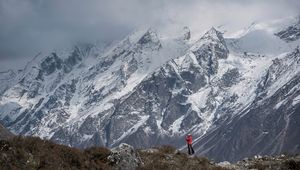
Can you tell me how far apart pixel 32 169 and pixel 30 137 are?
3.09 meters

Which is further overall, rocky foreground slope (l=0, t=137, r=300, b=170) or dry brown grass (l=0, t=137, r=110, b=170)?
rocky foreground slope (l=0, t=137, r=300, b=170)

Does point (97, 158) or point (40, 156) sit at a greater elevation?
point (40, 156)

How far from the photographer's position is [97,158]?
3681cm

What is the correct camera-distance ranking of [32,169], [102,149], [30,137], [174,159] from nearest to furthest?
[32,169]
[30,137]
[102,149]
[174,159]

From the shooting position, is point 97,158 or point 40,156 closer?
point 40,156

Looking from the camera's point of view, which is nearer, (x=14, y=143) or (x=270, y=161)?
(x=14, y=143)

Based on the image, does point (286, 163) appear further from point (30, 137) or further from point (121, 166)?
point (30, 137)

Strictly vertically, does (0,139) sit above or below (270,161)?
above

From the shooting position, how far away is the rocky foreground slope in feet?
107

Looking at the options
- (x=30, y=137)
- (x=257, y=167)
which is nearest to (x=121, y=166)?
(x=30, y=137)

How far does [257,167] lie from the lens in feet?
136

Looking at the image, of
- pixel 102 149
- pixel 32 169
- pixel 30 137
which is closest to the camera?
pixel 32 169

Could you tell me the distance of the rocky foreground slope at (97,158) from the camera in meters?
32.7

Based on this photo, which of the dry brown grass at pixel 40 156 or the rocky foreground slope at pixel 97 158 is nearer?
the dry brown grass at pixel 40 156
